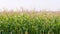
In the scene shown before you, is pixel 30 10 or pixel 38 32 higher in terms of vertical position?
pixel 30 10

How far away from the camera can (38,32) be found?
3.86 m

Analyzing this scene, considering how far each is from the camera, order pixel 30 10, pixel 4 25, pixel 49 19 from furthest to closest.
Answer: pixel 30 10, pixel 49 19, pixel 4 25

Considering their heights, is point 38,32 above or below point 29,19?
below

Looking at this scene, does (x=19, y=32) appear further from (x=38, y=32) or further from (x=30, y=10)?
(x=30, y=10)

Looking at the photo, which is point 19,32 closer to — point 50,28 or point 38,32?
point 38,32

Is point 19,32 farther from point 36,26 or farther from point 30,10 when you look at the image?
point 30,10

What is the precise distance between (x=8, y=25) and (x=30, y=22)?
19.2 inches

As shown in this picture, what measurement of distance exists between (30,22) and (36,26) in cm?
18

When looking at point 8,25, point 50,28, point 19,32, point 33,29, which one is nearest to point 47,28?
point 50,28

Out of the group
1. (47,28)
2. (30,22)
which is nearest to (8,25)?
(30,22)

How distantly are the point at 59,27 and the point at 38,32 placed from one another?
482mm

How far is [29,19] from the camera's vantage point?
13.3 feet

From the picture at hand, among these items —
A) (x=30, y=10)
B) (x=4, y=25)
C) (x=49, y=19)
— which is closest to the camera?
(x=4, y=25)

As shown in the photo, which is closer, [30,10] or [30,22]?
[30,22]
